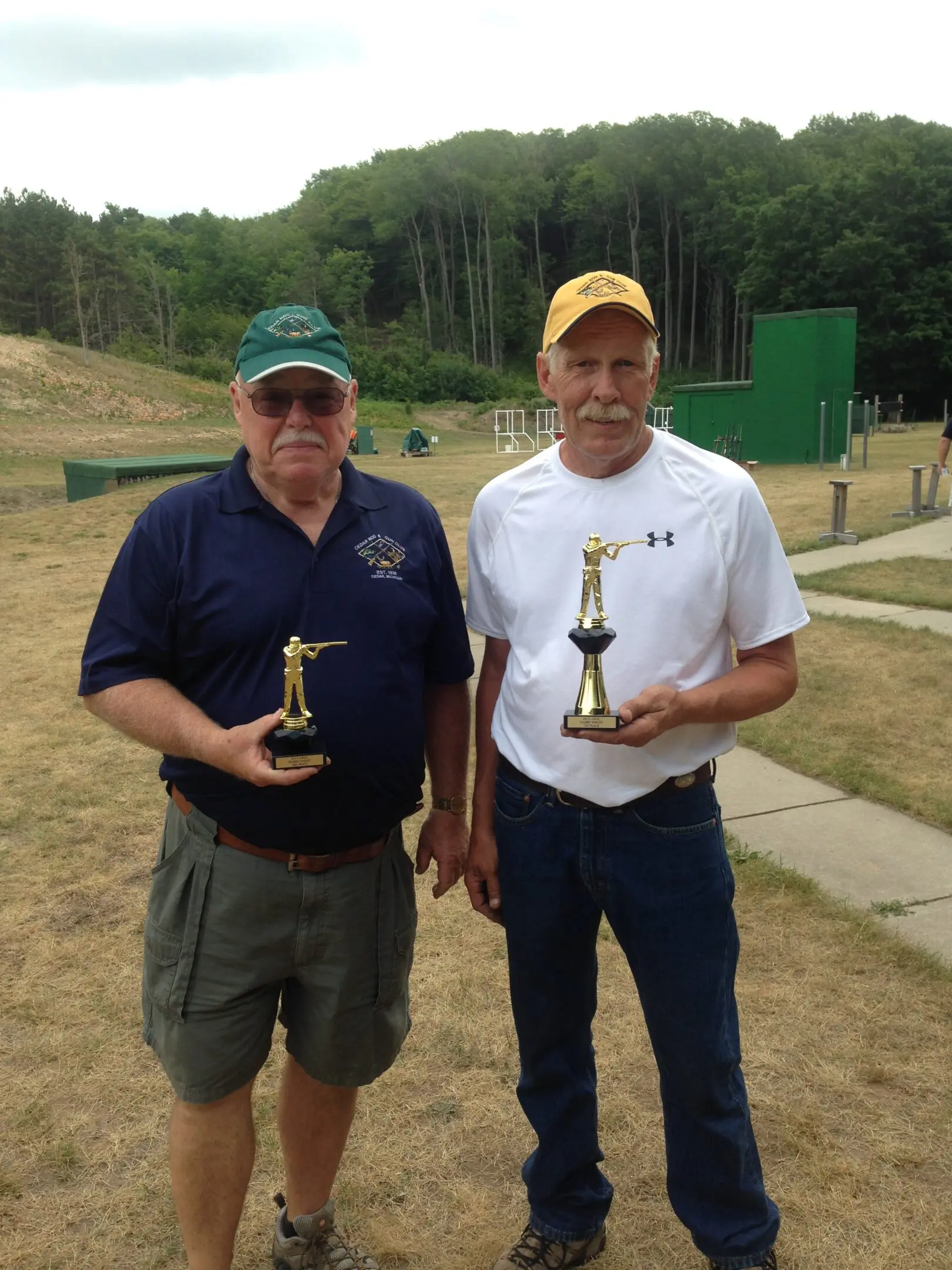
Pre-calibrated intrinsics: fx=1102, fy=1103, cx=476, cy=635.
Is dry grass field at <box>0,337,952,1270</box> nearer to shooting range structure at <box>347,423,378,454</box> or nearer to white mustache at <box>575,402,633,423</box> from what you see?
white mustache at <box>575,402,633,423</box>

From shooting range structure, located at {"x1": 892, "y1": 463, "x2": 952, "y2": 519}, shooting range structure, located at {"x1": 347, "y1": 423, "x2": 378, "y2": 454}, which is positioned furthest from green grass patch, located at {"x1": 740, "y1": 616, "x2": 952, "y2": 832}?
shooting range structure, located at {"x1": 347, "y1": 423, "x2": 378, "y2": 454}

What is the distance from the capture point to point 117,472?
68.5 ft

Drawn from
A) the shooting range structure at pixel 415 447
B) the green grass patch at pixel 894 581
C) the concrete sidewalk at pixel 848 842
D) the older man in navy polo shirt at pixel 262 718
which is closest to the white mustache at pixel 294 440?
the older man in navy polo shirt at pixel 262 718

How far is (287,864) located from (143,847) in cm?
301

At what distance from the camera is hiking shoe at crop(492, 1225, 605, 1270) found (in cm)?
259

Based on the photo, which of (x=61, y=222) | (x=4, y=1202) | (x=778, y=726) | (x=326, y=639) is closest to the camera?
(x=326, y=639)

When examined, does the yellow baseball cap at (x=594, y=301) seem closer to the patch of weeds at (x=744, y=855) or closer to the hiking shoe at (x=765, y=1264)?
the hiking shoe at (x=765, y=1264)

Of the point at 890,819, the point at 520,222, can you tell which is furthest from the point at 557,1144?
the point at 520,222

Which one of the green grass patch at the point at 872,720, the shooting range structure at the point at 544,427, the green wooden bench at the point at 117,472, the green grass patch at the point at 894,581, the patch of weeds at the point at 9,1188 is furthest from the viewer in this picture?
the shooting range structure at the point at 544,427

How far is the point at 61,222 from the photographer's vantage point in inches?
3243

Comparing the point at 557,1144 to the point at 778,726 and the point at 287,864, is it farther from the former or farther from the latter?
the point at 778,726

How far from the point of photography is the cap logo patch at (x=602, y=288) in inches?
87.3

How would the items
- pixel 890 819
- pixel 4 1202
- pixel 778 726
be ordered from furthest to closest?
pixel 778 726 → pixel 890 819 → pixel 4 1202

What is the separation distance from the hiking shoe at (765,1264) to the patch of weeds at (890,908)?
179cm
